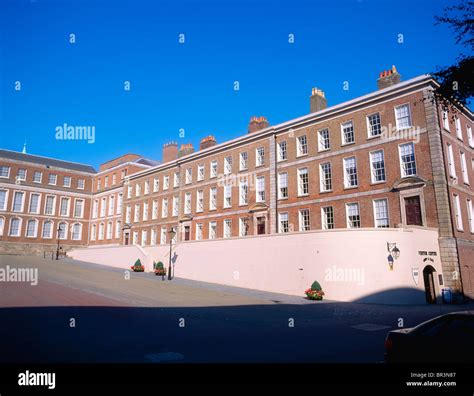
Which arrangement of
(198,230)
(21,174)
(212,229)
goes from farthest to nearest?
(21,174) → (198,230) → (212,229)

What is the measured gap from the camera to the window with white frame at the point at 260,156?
3369 centimetres

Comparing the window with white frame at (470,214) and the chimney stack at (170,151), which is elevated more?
the chimney stack at (170,151)

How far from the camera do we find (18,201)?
2239 inches

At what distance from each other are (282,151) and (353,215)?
9280mm

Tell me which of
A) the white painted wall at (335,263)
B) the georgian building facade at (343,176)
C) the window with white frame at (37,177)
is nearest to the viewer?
the white painted wall at (335,263)

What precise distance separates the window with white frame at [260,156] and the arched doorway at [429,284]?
16.9 metres

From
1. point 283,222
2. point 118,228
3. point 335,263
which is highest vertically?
point 118,228

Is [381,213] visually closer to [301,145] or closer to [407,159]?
[407,159]

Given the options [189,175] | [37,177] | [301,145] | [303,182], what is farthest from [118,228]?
[301,145]

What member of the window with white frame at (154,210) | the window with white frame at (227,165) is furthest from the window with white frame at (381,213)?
the window with white frame at (154,210)

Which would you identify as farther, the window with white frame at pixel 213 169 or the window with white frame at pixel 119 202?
the window with white frame at pixel 119 202

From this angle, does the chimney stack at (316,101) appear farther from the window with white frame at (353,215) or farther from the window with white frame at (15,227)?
the window with white frame at (15,227)

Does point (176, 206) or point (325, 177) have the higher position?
point (176, 206)

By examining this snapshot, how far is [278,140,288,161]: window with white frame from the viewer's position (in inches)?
1258
